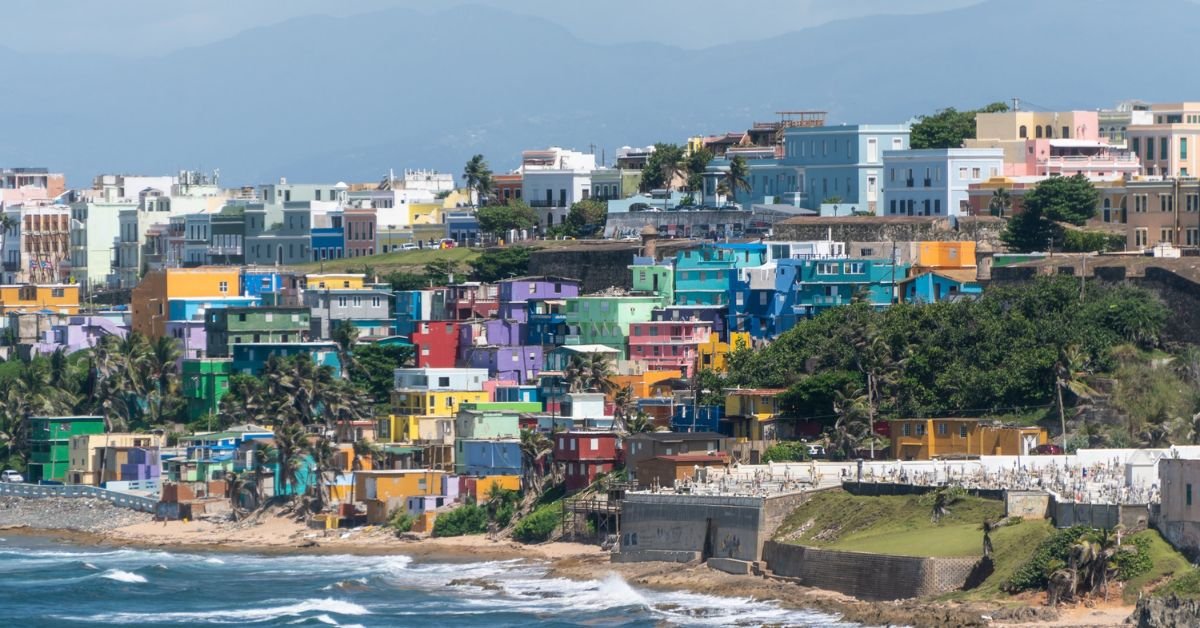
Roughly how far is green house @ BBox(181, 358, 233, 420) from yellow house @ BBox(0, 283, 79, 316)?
95.4 feet

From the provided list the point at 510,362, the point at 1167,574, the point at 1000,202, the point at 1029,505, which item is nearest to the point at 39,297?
the point at 510,362

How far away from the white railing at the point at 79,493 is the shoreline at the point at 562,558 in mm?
2155

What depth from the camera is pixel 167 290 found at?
126 m

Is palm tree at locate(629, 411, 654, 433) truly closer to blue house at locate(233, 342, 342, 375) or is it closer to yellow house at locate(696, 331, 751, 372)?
yellow house at locate(696, 331, 751, 372)

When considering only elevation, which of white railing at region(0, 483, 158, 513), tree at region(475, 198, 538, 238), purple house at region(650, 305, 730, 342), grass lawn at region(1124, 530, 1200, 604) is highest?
tree at region(475, 198, 538, 238)

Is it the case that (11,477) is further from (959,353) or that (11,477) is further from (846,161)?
(959,353)

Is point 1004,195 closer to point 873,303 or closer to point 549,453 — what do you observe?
point 873,303

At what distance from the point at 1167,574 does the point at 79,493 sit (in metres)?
53.1

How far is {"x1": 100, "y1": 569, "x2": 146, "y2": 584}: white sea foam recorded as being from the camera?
86750 millimetres

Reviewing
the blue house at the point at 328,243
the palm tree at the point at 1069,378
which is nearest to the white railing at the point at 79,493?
the palm tree at the point at 1069,378

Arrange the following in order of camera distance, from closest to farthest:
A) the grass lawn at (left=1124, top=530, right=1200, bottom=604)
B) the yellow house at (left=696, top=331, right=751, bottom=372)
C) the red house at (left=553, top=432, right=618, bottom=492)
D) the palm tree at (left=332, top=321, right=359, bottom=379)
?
the grass lawn at (left=1124, top=530, right=1200, bottom=604), the red house at (left=553, top=432, right=618, bottom=492), the yellow house at (left=696, top=331, right=751, bottom=372), the palm tree at (left=332, top=321, right=359, bottom=379)

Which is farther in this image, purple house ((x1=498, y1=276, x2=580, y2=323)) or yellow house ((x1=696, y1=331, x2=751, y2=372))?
purple house ((x1=498, y1=276, x2=580, y2=323))

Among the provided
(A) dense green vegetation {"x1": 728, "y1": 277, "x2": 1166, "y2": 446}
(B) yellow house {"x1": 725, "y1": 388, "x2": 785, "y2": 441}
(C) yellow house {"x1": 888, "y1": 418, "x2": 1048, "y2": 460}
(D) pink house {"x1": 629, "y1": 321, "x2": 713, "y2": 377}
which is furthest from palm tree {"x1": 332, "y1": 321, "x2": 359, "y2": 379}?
(C) yellow house {"x1": 888, "y1": 418, "x2": 1048, "y2": 460}

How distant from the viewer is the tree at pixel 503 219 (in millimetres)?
135875
